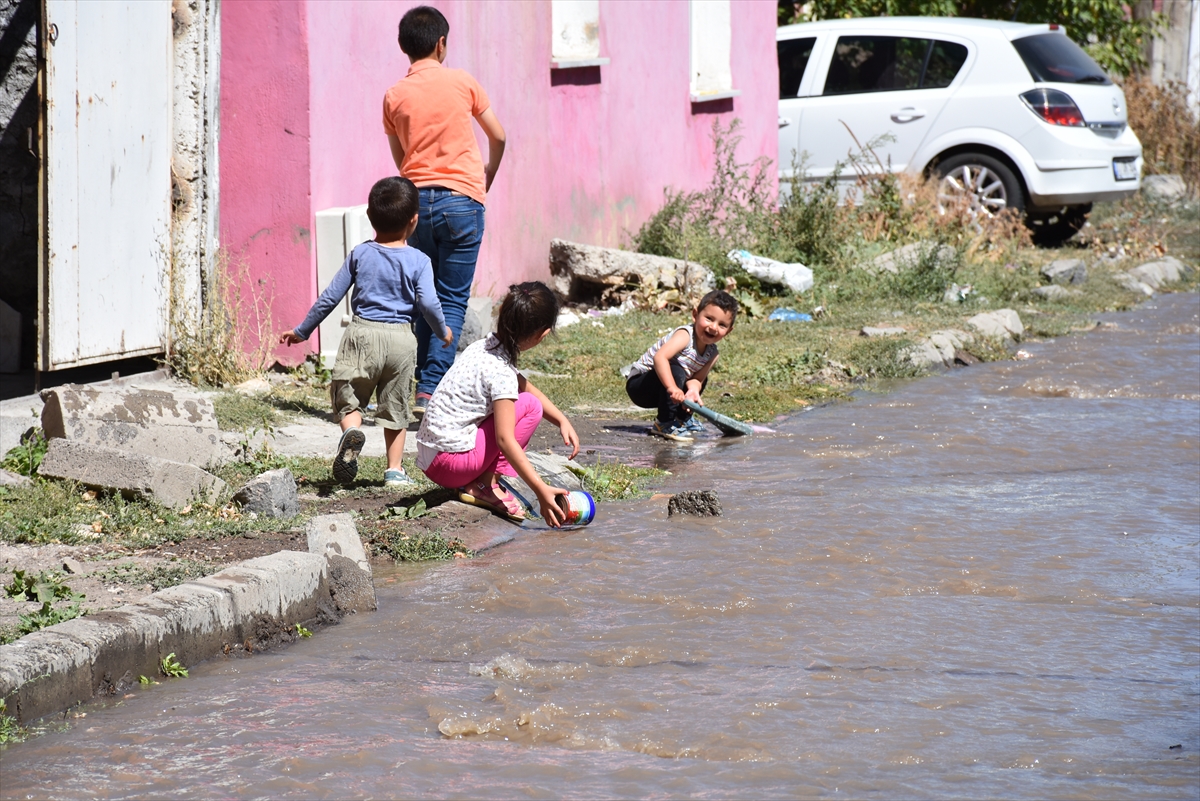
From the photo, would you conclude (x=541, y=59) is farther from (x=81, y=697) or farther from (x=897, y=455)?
(x=81, y=697)

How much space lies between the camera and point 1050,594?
4.10 meters

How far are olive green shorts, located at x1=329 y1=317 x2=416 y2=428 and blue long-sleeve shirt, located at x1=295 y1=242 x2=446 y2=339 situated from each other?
0.22ft

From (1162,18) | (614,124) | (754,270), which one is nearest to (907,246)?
(754,270)

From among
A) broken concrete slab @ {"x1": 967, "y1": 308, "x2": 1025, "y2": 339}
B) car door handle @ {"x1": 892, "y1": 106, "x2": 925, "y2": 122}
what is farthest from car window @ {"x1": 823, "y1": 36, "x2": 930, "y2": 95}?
broken concrete slab @ {"x1": 967, "y1": 308, "x2": 1025, "y2": 339}

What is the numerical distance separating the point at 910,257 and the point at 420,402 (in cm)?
534

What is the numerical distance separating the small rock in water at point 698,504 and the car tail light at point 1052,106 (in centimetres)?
803

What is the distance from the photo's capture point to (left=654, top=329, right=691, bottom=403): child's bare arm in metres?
6.19

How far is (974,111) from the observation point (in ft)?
39.0

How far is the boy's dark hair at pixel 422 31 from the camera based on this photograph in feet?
20.5

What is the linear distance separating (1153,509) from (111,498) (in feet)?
12.1

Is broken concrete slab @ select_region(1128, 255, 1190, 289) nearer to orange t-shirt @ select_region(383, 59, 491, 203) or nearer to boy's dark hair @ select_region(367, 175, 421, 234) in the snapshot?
orange t-shirt @ select_region(383, 59, 491, 203)

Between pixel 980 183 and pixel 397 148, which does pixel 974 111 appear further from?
pixel 397 148

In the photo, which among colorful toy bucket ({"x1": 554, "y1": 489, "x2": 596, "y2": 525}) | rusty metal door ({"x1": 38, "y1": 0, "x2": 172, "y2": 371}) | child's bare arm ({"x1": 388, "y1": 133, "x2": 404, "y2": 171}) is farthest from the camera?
child's bare arm ({"x1": 388, "y1": 133, "x2": 404, "y2": 171})

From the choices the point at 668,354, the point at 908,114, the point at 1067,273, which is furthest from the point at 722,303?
the point at 908,114
